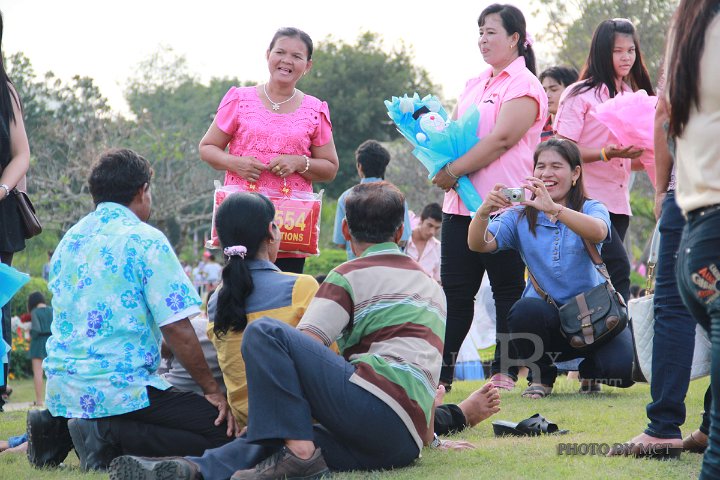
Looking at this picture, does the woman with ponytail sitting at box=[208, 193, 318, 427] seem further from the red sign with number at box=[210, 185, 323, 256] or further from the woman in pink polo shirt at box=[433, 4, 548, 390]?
the woman in pink polo shirt at box=[433, 4, 548, 390]

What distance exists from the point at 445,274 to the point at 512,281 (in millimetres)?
426

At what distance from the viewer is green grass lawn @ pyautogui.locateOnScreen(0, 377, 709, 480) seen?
3.83 metres

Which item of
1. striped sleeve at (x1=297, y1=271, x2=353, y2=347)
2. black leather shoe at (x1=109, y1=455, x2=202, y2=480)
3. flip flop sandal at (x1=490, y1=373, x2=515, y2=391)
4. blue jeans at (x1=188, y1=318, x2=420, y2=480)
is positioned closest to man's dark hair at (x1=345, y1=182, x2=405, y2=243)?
striped sleeve at (x1=297, y1=271, x2=353, y2=347)

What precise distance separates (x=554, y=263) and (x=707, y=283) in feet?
10.1

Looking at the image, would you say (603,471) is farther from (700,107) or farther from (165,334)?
(165,334)

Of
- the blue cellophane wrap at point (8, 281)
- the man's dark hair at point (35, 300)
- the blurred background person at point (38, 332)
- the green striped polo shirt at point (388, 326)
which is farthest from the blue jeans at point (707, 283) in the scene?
the man's dark hair at point (35, 300)

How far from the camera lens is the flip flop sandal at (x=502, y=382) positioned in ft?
20.6

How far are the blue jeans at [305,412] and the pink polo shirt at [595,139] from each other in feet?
10.3

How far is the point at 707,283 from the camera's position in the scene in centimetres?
285

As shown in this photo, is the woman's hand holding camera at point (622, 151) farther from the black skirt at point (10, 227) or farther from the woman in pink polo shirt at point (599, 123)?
the black skirt at point (10, 227)

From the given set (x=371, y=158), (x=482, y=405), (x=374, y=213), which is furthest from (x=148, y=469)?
(x=371, y=158)

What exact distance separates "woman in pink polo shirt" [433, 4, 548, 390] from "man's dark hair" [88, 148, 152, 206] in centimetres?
226

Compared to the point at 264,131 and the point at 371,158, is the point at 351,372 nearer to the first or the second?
the point at 264,131

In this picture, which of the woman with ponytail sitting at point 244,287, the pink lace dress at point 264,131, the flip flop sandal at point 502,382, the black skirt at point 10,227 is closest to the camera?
the woman with ponytail sitting at point 244,287
